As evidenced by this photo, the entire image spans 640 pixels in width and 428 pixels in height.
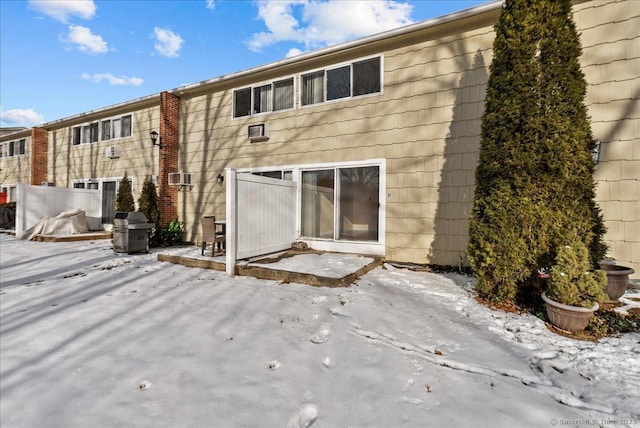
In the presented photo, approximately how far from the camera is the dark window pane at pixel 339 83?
716cm

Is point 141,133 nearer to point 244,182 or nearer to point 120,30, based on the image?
point 120,30

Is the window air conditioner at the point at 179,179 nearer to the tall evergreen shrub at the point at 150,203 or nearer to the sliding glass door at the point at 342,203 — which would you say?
the tall evergreen shrub at the point at 150,203

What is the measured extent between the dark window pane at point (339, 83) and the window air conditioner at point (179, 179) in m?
5.19

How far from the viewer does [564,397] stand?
2.12 m

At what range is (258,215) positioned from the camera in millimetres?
6219

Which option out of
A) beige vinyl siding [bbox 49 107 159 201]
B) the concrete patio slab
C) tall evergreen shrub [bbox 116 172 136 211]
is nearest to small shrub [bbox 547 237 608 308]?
the concrete patio slab

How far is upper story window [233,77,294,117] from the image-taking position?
8.02 m

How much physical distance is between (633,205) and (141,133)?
13.0 m

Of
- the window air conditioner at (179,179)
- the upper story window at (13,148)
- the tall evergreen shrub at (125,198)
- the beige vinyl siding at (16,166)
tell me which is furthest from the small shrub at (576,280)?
the upper story window at (13,148)

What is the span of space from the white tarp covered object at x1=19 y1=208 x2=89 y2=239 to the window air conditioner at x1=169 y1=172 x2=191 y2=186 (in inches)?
155

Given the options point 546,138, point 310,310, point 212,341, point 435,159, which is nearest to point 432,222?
point 435,159

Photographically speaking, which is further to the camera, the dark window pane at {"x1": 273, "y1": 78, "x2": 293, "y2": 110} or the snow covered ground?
the dark window pane at {"x1": 273, "y1": 78, "x2": 293, "y2": 110}

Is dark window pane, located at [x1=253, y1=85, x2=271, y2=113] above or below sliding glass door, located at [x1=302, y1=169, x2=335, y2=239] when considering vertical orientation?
above

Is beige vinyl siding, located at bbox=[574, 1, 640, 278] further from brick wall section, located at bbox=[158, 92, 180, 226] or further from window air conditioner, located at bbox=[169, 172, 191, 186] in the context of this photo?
brick wall section, located at bbox=[158, 92, 180, 226]
